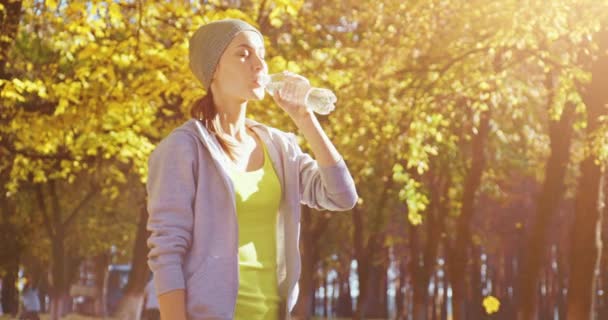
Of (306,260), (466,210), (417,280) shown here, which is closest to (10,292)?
(306,260)

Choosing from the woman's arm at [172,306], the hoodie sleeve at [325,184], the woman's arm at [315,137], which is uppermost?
the woman's arm at [315,137]

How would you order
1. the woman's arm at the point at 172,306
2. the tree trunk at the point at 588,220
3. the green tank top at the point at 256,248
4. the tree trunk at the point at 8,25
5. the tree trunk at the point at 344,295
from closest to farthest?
Answer: the woman's arm at the point at 172,306, the green tank top at the point at 256,248, the tree trunk at the point at 8,25, the tree trunk at the point at 588,220, the tree trunk at the point at 344,295

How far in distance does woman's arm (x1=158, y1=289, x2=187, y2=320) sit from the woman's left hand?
0.76m

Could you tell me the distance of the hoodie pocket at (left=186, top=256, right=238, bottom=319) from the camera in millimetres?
3717

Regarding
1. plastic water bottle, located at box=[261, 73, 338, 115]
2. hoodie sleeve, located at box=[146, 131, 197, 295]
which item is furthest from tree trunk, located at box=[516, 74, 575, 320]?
hoodie sleeve, located at box=[146, 131, 197, 295]

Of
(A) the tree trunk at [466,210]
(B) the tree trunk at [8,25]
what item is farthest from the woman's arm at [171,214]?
(A) the tree trunk at [466,210]

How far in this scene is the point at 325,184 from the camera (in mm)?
4059

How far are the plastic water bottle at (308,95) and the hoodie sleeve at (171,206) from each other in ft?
1.10

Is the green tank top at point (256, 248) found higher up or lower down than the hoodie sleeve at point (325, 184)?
lower down

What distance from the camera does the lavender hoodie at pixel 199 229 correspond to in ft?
12.2

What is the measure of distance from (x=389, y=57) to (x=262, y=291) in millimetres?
15671

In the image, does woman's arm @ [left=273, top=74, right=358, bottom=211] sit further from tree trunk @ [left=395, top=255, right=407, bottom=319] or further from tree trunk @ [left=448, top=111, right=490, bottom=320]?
tree trunk @ [left=395, top=255, right=407, bottom=319]

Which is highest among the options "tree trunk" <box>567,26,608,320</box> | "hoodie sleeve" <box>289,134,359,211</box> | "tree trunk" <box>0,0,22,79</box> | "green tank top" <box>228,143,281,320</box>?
"tree trunk" <box>0,0,22,79</box>

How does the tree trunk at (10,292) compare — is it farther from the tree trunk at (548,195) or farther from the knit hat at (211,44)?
the knit hat at (211,44)
